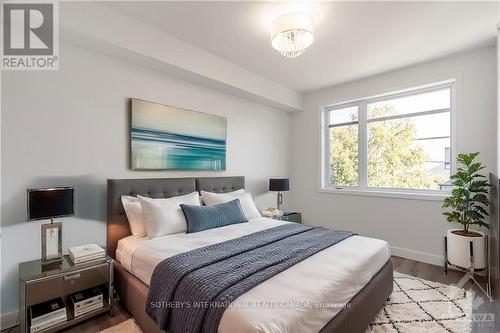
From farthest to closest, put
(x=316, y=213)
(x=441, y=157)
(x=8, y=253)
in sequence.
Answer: (x=316, y=213) → (x=441, y=157) → (x=8, y=253)

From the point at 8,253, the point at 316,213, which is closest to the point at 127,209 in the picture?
the point at 8,253

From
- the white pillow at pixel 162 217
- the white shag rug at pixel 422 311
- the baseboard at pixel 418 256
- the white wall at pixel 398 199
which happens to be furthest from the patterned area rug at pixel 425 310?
the white pillow at pixel 162 217

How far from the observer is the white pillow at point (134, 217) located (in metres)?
2.41

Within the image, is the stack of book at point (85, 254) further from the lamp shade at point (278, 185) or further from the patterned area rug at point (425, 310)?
the lamp shade at point (278, 185)

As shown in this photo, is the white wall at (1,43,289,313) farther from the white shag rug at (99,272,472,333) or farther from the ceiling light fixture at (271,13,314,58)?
the ceiling light fixture at (271,13,314,58)

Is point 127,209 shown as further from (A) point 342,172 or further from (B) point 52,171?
(A) point 342,172

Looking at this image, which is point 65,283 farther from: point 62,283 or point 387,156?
point 387,156

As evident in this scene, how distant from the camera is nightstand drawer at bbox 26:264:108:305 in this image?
1.71 metres

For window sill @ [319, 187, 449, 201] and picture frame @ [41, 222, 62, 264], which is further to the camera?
window sill @ [319, 187, 449, 201]

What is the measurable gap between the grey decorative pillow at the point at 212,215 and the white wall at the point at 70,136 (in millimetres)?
732

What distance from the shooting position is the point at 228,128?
3.69 m

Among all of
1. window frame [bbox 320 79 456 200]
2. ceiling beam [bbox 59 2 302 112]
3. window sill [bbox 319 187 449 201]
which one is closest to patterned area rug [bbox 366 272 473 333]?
window sill [bbox 319 187 449 201]

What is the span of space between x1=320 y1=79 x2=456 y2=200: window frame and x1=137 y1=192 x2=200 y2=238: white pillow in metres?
2.73

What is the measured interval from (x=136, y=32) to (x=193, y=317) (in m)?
2.53
